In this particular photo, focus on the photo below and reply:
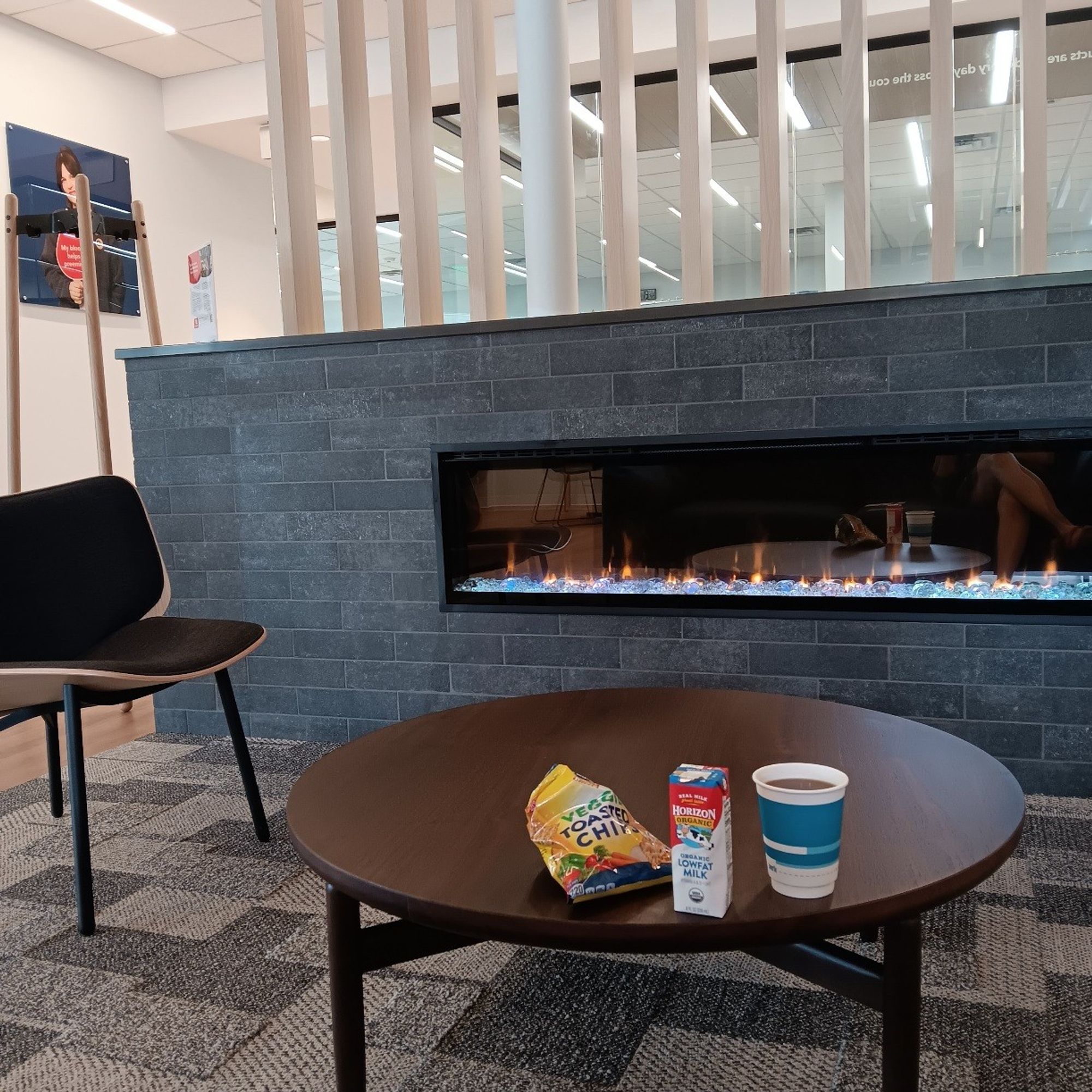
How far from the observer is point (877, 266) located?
373 centimetres

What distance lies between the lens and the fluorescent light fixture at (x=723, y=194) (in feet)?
13.1

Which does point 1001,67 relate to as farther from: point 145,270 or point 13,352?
point 13,352

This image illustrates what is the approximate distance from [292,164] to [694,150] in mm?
1173

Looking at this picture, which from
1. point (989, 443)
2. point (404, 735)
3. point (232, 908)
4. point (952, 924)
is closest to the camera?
point (404, 735)

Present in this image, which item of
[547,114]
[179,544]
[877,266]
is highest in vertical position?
[547,114]

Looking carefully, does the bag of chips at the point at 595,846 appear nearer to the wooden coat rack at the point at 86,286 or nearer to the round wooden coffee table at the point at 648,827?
the round wooden coffee table at the point at 648,827

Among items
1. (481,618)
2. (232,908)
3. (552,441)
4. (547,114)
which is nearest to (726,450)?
(552,441)

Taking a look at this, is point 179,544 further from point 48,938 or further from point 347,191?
point 48,938

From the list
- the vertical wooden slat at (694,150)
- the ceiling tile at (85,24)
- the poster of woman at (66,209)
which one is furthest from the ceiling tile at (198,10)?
the vertical wooden slat at (694,150)

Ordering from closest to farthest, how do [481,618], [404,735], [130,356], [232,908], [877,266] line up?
[404,735] → [232,908] → [481,618] → [130,356] → [877,266]

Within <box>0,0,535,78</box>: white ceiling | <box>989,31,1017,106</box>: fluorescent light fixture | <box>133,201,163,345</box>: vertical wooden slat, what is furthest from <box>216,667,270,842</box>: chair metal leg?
<box>989,31,1017,106</box>: fluorescent light fixture

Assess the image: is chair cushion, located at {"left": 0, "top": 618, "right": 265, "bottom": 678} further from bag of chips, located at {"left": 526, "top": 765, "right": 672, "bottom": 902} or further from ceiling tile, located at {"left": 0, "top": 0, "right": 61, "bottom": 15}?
ceiling tile, located at {"left": 0, "top": 0, "right": 61, "bottom": 15}

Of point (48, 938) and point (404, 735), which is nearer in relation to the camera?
point (404, 735)

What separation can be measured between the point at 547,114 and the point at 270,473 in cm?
126
